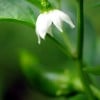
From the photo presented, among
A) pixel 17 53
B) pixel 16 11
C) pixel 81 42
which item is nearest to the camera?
pixel 81 42

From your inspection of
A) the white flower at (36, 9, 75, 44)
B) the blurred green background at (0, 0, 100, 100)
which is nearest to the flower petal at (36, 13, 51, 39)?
the white flower at (36, 9, 75, 44)

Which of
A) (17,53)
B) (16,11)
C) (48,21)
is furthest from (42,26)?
(17,53)

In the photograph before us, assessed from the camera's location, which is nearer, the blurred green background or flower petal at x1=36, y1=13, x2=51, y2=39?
flower petal at x1=36, y1=13, x2=51, y2=39

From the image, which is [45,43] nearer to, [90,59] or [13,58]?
[13,58]

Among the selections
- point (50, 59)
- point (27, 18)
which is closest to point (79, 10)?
point (27, 18)

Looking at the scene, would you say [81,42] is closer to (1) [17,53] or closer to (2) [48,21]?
(2) [48,21]

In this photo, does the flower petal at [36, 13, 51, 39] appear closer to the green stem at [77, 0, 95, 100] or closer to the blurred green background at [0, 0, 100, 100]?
the green stem at [77, 0, 95, 100]
